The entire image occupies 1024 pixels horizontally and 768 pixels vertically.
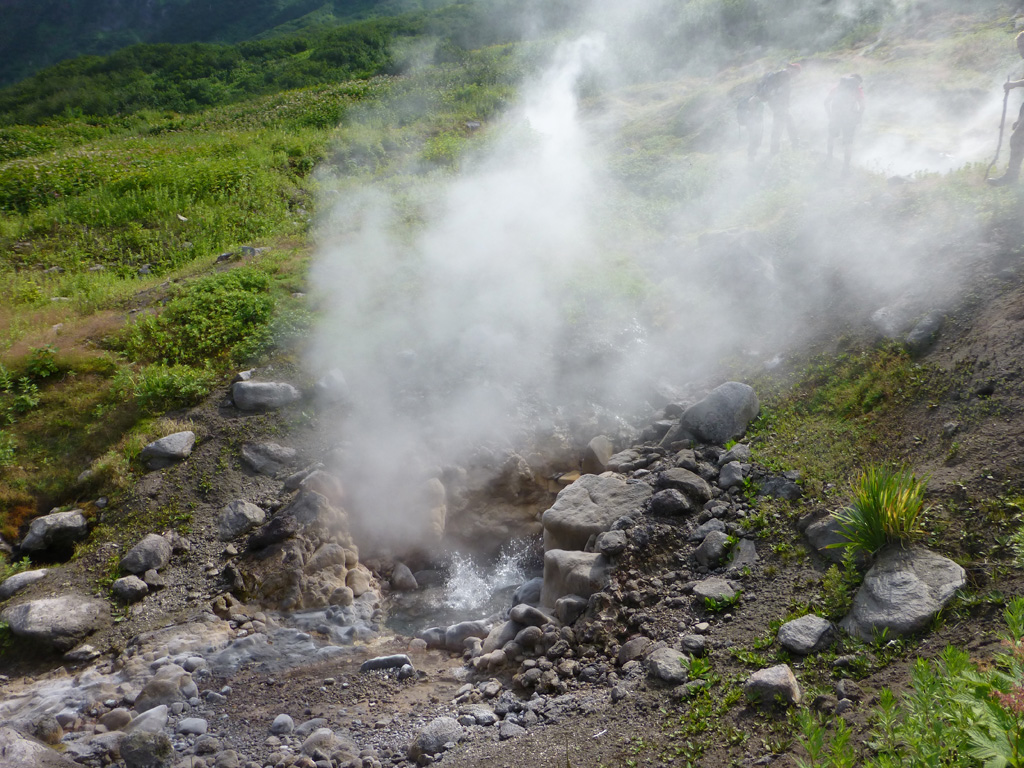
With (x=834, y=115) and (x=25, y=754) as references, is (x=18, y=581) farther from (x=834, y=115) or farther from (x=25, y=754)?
(x=834, y=115)

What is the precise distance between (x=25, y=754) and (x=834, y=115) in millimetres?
11914

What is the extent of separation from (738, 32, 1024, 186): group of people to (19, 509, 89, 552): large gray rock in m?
10.2

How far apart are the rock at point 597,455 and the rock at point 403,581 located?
1.96 metres

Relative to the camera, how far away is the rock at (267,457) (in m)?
6.45

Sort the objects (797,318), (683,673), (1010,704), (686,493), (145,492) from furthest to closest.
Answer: (797,318) → (145,492) → (686,493) → (683,673) → (1010,704)

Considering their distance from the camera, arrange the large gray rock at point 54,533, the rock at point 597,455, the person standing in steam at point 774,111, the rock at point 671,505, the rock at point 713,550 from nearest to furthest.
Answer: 1. the rock at point 713,550
2. the rock at point 671,505
3. the large gray rock at point 54,533
4. the rock at point 597,455
5. the person standing in steam at point 774,111

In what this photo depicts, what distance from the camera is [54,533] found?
5852 mm

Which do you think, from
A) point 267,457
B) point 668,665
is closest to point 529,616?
point 668,665

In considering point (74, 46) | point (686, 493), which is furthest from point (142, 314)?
point (74, 46)

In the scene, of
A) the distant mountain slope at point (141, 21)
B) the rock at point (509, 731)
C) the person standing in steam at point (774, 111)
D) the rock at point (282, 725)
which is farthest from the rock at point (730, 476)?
the distant mountain slope at point (141, 21)

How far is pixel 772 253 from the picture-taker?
27.5 ft

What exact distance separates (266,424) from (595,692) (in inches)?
171

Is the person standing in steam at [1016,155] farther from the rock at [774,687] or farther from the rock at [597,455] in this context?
the rock at [774,687]

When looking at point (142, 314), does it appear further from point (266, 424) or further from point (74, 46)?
point (74, 46)
